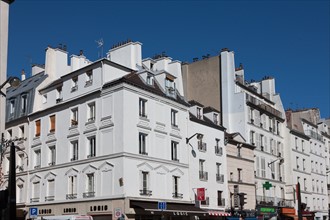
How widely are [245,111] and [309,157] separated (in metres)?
14.9

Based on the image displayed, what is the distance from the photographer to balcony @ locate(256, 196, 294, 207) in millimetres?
40691

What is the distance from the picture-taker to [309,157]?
5178cm

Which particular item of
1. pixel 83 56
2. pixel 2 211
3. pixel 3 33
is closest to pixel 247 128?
pixel 83 56

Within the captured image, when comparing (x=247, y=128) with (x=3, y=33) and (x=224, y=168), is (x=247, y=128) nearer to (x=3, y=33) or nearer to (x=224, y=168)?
(x=224, y=168)

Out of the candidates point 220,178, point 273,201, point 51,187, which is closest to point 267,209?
point 273,201

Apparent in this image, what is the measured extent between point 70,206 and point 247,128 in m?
16.5

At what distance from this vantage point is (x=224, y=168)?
36312 millimetres

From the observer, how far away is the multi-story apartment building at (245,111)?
132 feet

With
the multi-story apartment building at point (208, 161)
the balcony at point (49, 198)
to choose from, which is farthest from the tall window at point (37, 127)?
the multi-story apartment building at point (208, 161)

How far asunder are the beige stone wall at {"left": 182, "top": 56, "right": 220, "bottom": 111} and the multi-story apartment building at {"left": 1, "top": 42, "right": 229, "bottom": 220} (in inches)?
205

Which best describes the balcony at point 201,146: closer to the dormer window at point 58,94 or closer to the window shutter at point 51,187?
the dormer window at point 58,94

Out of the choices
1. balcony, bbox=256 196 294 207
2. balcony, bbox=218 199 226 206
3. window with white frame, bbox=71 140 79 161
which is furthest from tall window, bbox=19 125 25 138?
balcony, bbox=256 196 294 207

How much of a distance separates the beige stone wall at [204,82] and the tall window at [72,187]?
14.9 m

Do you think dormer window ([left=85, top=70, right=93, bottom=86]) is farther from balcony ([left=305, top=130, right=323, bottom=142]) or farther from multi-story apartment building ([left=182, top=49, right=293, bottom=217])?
balcony ([left=305, top=130, right=323, bottom=142])
